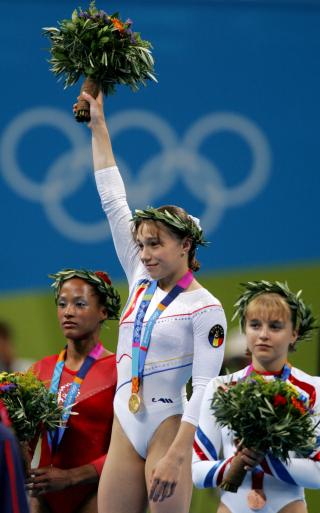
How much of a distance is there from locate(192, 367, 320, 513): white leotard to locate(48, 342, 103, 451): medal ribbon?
0.78 meters

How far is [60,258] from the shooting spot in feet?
24.9

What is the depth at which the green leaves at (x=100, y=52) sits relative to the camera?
16.8ft

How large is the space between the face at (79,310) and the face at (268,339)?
93 cm

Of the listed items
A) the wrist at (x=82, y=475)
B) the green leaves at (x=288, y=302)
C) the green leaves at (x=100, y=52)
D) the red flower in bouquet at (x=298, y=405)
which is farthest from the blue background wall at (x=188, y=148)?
the red flower in bouquet at (x=298, y=405)

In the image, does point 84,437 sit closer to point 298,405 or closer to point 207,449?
point 207,449

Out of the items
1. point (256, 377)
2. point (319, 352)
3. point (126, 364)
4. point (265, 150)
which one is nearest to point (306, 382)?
point (256, 377)

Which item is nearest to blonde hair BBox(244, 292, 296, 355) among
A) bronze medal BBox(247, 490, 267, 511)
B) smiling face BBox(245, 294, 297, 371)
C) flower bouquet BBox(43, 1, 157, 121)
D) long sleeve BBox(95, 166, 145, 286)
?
smiling face BBox(245, 294, 297, 371)

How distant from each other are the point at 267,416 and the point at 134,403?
0.61 metres

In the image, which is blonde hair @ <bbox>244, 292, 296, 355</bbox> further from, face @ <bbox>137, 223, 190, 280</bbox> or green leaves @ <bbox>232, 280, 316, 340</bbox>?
face @ <bbox>137, 223, 190, 280</bbox>

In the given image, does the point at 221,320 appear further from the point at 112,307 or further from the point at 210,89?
the point at 210,89

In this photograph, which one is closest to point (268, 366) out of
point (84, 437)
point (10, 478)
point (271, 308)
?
point (271, 308)

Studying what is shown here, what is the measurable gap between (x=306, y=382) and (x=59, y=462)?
1285 millimetres

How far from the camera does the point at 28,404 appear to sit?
5.09 meters

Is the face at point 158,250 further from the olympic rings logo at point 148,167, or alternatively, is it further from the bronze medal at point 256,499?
the olympic rings logo at point 148,167
